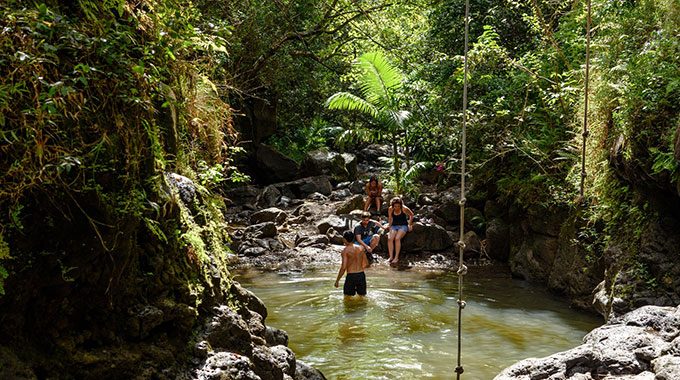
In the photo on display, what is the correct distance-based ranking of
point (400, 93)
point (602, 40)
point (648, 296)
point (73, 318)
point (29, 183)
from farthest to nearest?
point (400, 93), point (602, 40), point (648, 296), point (73, 318), point (29, 183)

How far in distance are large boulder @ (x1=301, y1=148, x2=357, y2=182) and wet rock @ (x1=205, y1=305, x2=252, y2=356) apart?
1863 cm

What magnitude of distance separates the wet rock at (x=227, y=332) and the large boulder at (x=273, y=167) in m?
18.9

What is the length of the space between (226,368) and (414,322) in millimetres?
5628

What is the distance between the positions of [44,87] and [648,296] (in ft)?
Result: 23.4

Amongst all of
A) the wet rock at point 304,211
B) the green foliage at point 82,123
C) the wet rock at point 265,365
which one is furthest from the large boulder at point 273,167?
the green foliage at point 82,123

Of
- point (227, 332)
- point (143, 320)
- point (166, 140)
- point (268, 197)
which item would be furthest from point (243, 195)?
point (143, 320)

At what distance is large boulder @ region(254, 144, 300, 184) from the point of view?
22.9 meters

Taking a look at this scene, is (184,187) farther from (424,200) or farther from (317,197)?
(317,197)

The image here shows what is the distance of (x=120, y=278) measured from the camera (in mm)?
3295

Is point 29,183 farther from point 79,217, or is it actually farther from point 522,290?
point 522,290

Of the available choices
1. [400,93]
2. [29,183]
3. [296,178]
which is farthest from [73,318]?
[296,178]

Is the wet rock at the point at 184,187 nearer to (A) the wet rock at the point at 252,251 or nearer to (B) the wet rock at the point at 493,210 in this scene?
(A) the wet rock at the point at 252,251

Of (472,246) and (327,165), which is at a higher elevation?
(327,165)

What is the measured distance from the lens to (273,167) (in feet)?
75.0
